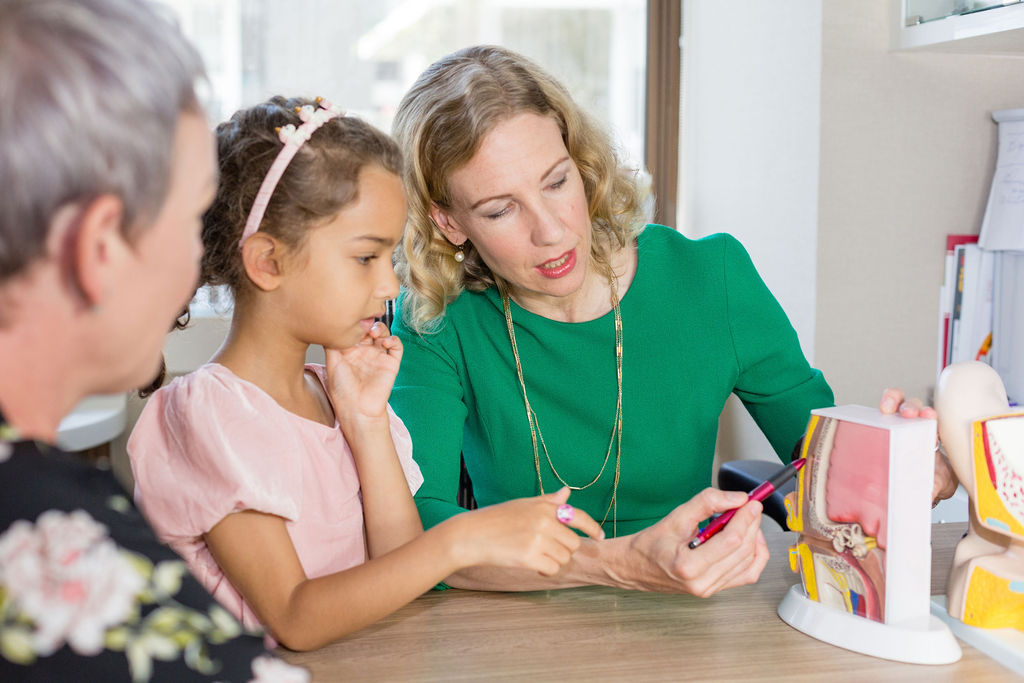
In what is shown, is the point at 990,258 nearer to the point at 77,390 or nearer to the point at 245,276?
the point at 245,276

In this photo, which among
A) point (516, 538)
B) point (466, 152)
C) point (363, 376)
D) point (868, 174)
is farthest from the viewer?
point (868, 174)

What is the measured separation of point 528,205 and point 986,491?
701 mm

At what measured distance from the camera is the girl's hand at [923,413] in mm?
1086

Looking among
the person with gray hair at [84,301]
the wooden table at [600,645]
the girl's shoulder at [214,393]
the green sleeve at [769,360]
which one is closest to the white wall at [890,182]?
the green sleeve at [769,360]

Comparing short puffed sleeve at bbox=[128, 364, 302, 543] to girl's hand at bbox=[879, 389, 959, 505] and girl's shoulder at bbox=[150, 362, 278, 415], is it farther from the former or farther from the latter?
girl's hand at bbox=[879, 389, 959, 505]

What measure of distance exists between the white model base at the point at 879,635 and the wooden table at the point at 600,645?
10mm

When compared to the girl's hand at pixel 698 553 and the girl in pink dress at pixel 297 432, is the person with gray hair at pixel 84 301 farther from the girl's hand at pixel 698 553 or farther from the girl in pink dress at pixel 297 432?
the girl's hand at pixel 698 553

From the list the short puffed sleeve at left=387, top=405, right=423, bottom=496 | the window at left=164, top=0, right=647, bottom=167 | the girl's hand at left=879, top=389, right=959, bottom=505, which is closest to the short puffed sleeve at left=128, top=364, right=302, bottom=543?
the short puffed sleeve at left=387, top=405, right=423, bottom=496

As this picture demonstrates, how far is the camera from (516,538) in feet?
3.17

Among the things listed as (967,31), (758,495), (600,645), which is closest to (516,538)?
(600,645)

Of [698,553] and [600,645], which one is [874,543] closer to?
[698,553]

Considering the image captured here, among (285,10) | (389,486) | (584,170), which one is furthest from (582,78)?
(389,486)

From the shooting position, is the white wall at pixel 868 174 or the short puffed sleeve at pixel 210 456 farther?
the white wall at pixel 868 174

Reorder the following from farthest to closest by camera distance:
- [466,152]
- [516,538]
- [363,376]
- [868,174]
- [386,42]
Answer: [386,42] < [868,174] < [466,152] < [363,376] < [516,538]
